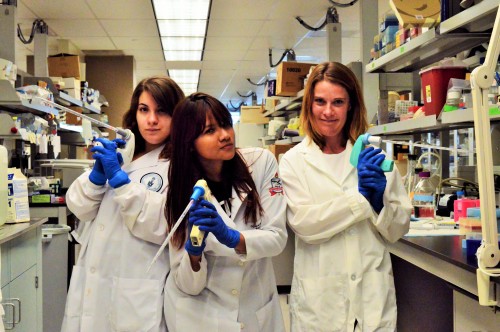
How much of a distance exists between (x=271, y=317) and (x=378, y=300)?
1.11ft

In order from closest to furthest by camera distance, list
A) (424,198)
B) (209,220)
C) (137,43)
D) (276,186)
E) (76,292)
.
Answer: (209,220)
(276,186)
(76,292)
(424,198)
(137,43)

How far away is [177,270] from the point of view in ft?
5.12

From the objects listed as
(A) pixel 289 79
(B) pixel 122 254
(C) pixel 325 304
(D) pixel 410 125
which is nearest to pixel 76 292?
(B) pixel 122 254

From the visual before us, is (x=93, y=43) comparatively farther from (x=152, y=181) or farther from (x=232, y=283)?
(x=232, y=283)

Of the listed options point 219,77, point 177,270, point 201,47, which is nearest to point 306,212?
point 177,270

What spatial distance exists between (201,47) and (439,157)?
16.3ft

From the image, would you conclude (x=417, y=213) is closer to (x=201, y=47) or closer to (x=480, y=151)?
(x=480, y=151)

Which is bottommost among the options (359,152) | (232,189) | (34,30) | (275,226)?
(275,226)

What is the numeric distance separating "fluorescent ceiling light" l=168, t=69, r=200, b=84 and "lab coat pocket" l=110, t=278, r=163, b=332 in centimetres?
845

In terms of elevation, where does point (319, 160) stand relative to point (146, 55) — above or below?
below

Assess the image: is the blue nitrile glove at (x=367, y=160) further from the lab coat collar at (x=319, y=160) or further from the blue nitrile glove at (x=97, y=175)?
the blue nitrile glove at (x=97, y=175)

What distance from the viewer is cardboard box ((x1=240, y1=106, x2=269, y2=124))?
8500mm

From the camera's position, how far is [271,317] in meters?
1.63

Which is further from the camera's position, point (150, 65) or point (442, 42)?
point (150, 65)
